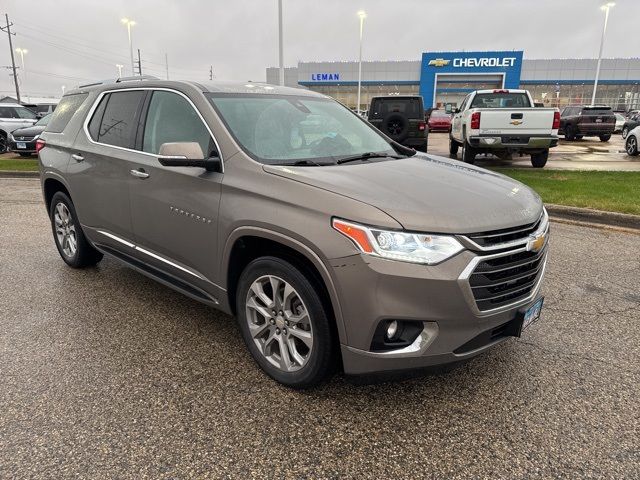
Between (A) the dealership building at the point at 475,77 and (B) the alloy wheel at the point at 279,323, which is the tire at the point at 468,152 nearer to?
(B) the alloy wheel at the point at 279,323

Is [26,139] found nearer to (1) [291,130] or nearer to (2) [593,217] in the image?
(1) [291,130]

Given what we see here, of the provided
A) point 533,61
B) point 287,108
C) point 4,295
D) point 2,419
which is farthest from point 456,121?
point 533,61

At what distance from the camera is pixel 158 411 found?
2730 millimetres

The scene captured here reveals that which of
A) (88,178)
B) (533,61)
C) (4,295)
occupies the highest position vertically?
(533,61)

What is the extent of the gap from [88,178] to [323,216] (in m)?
2.80

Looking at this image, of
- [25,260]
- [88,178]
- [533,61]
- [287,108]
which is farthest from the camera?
[533,61]

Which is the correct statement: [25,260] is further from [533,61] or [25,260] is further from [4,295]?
[533,61]

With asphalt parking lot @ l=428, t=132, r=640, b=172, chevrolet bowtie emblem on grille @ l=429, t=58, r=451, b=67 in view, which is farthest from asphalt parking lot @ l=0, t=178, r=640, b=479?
chevrolet bowtie emblem on grille @ l=429, t=58, r=451, b=67

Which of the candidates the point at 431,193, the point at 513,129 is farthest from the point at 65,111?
the point at 513,129

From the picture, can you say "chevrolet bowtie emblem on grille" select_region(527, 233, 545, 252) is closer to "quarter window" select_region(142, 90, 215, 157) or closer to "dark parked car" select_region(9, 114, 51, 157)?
"quarter window" select_region(142, 90, 215, 157)

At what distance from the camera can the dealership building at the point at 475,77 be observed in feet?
Answer: 186

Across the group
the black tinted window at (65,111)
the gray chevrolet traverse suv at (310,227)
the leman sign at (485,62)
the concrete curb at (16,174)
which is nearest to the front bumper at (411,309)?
the gray chevrolet traverse suv at (310,227)

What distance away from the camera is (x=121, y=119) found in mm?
4148

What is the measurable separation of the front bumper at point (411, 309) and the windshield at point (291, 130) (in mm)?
1060
